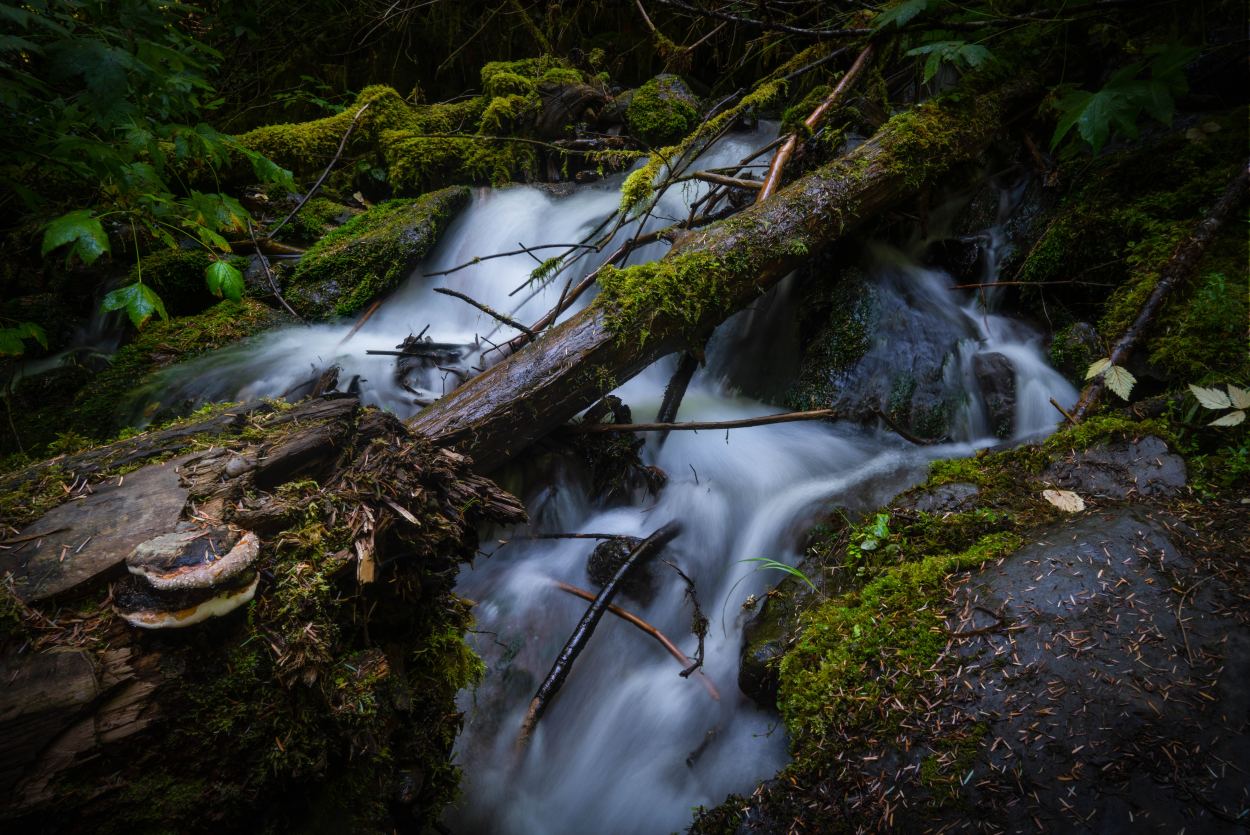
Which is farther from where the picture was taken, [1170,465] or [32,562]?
[1170,465]

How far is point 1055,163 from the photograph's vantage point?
4410 mm

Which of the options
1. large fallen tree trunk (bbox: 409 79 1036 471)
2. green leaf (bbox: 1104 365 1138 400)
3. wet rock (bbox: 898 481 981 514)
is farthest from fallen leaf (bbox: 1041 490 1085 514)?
large fallen tree trunk (bbox: 409 79 1036 471)

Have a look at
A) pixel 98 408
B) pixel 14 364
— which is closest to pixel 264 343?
pixel 98 408

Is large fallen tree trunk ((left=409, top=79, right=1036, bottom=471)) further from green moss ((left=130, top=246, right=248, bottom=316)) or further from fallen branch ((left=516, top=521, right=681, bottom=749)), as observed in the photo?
green moss ((left=130, top=246, right=248, bottom=316))

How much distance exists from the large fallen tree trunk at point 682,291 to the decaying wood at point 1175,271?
4.97 ft

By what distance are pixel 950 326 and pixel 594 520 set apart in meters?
3.10

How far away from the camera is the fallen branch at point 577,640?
9.06 feet

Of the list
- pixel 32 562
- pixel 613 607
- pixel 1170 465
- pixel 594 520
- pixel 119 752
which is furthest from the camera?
pixel 594 520

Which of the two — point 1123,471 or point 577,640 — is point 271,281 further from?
point 1123,471

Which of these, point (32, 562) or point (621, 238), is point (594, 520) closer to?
point (32, 562)

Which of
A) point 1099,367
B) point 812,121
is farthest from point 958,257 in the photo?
point 1099,367

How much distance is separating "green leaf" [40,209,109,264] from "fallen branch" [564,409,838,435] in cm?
251

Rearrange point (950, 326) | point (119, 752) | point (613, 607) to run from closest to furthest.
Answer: point (119, 752), point (613, 607), point (950, 326)

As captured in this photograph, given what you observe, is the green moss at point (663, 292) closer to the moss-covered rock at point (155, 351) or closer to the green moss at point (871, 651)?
the green moss at point (871, 651)
